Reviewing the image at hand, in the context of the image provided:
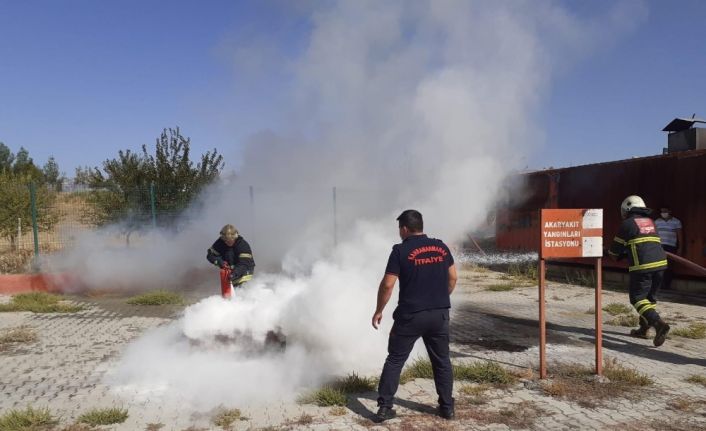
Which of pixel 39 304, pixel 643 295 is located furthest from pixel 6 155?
pixel 643 295

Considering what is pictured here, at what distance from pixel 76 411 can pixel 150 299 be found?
17.9 feet

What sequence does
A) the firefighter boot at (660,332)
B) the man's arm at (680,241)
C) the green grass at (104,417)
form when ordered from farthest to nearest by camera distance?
the man's arm at (680,241), the firefighter boot at (660,332), the green grass at (104,417)

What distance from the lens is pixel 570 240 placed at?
493 centimetres

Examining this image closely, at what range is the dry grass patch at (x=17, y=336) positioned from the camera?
6.78 metres

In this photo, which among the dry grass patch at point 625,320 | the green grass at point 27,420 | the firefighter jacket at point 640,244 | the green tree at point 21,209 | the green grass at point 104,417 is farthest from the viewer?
the green tree at point 21,209

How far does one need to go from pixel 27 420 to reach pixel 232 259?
119 inches

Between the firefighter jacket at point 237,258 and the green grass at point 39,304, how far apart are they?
3.97 meters

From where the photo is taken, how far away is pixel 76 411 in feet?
14.2

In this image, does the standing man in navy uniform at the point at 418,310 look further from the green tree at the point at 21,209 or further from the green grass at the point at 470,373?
the green tree at the point at 21,209

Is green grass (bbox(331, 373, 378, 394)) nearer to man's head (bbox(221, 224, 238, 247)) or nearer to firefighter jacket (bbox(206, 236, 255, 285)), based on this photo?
firefighter jacket (bbox(206, 236, 255, 285))

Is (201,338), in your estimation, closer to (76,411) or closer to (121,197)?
(76,411)

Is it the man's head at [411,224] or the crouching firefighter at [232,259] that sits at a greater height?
the man's head at [411,224]

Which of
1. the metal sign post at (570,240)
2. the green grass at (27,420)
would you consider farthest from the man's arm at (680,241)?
the green grass at (27,420)

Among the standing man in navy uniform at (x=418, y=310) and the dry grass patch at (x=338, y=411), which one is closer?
the standing man in navy uniform at (x=418, y=310)
